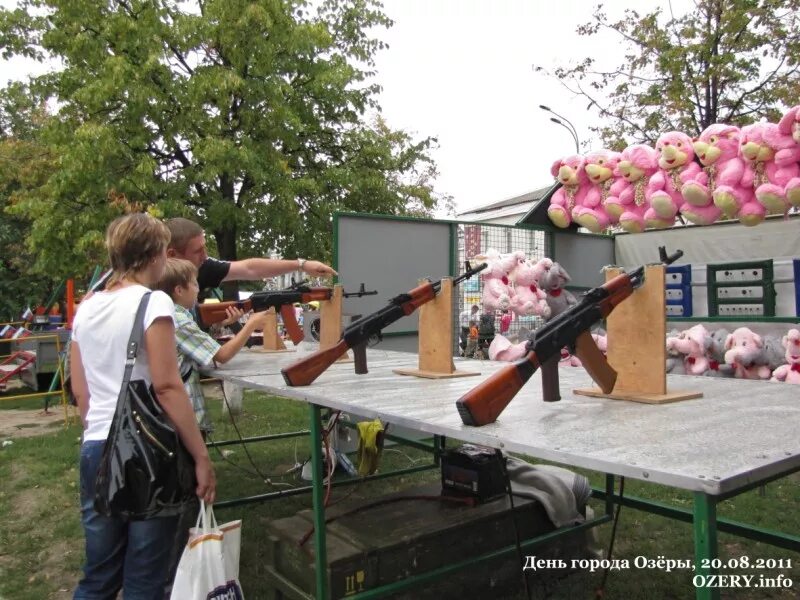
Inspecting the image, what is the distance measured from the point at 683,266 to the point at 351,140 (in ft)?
27.8

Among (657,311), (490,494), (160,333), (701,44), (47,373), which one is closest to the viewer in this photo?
(160,333)

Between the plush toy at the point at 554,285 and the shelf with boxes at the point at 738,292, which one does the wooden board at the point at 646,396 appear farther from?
the shelf with boxes at the point at 738,292

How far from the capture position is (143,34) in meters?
11.9

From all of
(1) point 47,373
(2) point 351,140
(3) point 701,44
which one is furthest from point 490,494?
(3) point 701,44

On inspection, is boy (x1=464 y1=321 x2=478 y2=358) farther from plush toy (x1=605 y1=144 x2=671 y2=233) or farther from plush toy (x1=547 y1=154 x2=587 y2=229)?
plush toy (x1=605 y1=144 x2=671 y2=233)

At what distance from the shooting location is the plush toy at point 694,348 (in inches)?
253

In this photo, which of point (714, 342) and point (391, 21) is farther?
point (391, 21)

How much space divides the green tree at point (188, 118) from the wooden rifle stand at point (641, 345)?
9.64m

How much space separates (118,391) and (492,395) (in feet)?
4.04

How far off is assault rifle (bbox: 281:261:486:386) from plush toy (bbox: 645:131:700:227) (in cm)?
395

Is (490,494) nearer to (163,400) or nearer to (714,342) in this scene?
(163,400)

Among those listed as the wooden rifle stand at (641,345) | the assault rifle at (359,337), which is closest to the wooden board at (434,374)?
the assault rifle at (359,337)

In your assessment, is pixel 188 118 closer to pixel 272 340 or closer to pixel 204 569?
pixel 272 340

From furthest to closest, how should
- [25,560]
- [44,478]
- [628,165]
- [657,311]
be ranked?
[628,165]
[44,478]
[25,560]
[657,311]
